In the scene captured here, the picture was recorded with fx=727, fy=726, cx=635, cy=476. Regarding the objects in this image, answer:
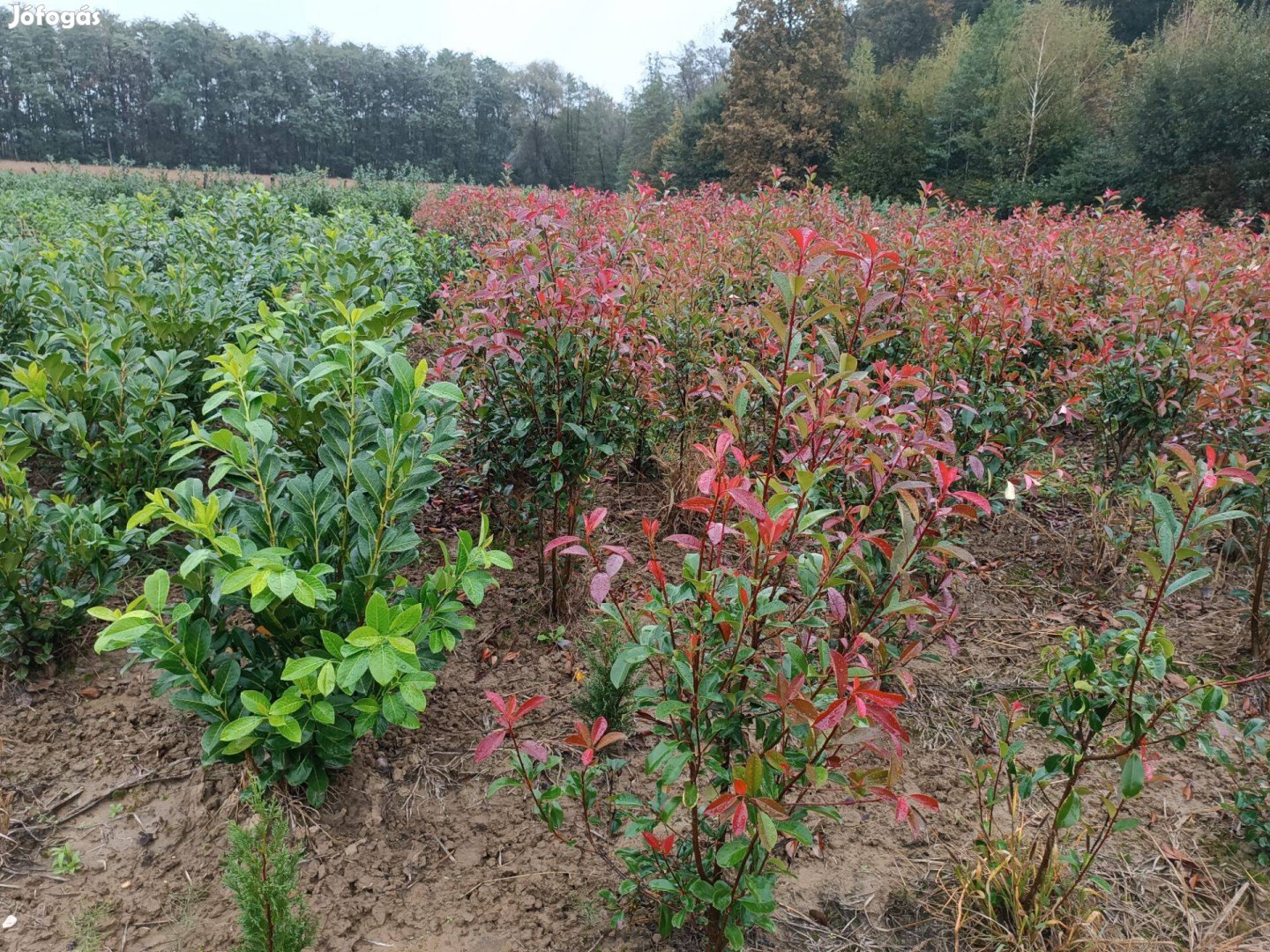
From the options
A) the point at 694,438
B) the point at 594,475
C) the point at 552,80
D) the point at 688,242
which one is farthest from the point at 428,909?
the point at 552,80

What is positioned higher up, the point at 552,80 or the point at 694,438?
the point at 552,80

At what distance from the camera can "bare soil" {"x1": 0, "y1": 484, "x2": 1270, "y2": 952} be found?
164 centimetres

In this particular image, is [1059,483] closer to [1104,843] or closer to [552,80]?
[1104,843]

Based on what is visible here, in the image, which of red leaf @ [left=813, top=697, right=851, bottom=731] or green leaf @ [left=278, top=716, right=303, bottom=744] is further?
green leaf @ [left=278, top=716, right=303, bottom=744]

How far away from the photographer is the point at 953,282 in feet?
9.91

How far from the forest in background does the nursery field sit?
555 inches

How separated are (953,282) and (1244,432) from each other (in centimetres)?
114

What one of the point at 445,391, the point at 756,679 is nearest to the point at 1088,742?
the point at 756,679

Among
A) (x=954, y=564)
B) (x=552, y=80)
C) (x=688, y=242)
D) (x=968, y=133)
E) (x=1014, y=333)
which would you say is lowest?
(x=954, y=564)

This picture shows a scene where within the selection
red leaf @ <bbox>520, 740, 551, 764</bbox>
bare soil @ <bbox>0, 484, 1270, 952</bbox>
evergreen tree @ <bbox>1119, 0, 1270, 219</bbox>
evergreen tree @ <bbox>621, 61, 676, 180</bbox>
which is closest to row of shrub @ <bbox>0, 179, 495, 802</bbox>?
bare soil @ <bbox>0, 484, 1270, 952</bbox>

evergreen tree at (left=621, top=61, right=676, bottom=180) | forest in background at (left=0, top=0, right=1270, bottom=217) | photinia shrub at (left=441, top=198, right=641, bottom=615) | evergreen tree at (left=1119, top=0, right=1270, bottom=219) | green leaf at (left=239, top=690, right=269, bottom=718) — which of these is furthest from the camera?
evergreen tree at (left=621, top=61, right=676, bottom=180)

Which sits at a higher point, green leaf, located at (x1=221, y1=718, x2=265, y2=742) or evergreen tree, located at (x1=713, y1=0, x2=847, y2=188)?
evergreen tree, located at (x1=713, y1=0, x2=847, y2=188)

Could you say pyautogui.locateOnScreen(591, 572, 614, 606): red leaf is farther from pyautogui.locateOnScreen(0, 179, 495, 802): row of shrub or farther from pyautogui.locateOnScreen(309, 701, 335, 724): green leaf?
pyautogui.locateOnScreen(309, 701, 335, 724): green leaf

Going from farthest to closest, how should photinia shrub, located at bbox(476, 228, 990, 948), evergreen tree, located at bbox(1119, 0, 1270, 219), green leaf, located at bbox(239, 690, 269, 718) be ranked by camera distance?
1. evergreen tree, located at bbox(1119, 0, 1270, 219)
2. green leaf, located at bbox(239, 690, 269, 718)
3. photinia shrub, located at bbox(476, 228, 990, 948)
